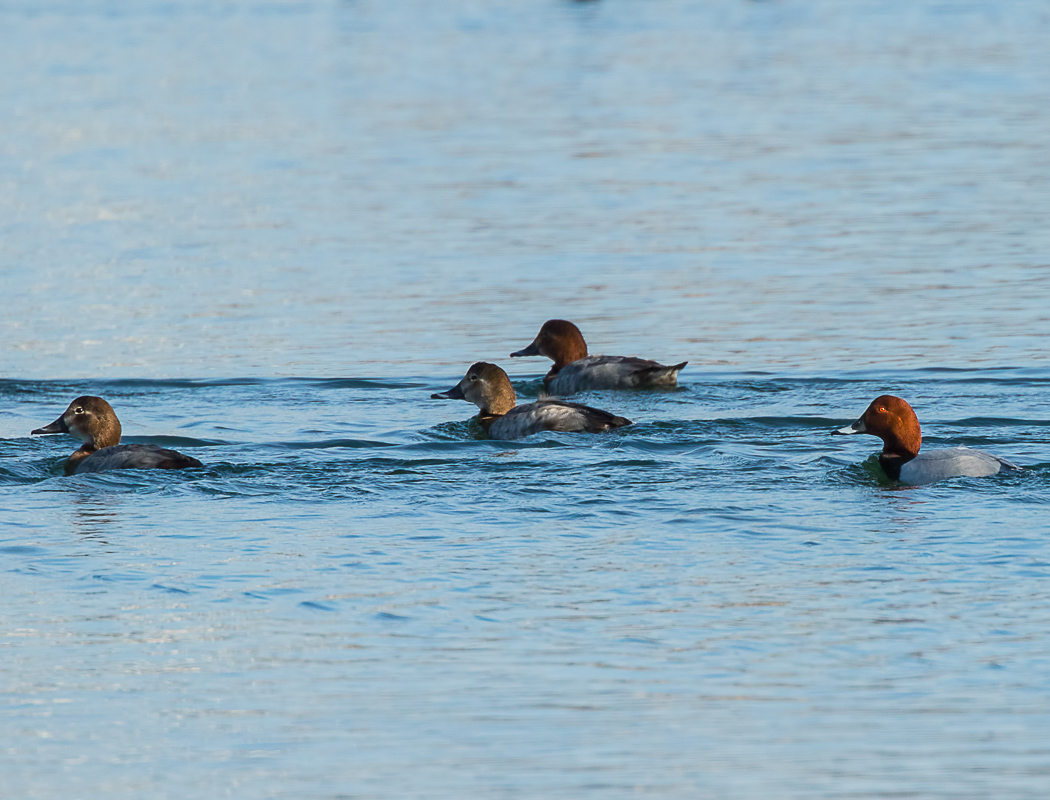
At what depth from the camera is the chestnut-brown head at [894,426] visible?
509 inches

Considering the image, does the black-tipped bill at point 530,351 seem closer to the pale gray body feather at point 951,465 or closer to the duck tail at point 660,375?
the duck tail at point 660,375

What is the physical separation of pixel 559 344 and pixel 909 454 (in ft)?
16.5

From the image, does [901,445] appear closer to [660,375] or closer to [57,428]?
[660,375]

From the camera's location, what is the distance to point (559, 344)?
17.3 meters

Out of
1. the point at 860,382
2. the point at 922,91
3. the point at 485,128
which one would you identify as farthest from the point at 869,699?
the point at 922,91

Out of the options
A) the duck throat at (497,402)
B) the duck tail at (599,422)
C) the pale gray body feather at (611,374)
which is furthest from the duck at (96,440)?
the pale gray body feather at (611,374)

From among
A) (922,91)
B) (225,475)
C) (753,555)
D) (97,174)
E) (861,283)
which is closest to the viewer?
(753,555)

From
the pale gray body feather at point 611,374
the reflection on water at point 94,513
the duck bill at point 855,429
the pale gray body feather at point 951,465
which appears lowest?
the pale gray body feather at point 951,465

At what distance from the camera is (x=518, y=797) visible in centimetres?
711

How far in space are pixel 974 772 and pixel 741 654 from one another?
176 centimetres

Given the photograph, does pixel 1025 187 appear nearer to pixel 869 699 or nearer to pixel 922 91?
pixel 922 91

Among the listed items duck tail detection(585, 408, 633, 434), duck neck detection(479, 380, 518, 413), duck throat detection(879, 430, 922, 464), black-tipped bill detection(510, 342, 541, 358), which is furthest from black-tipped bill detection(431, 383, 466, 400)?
duck throat detection(879, 430, 922, 464)

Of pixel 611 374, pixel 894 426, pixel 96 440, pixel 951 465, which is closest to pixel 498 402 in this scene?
pixel 611 374

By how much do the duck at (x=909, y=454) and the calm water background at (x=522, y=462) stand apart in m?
0.13
